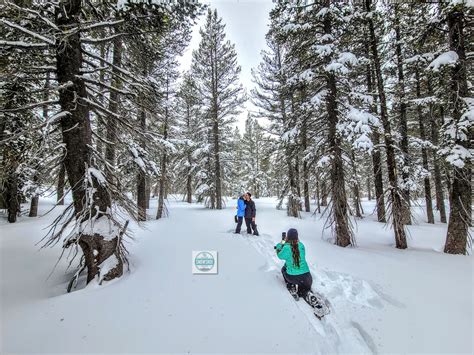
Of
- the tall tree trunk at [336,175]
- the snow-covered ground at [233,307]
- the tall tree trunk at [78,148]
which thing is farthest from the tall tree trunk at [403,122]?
the tall tree trunk at [78,148]

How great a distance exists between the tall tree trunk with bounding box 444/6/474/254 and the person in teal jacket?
17.9ft

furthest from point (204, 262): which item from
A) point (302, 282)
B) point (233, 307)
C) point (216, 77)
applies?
point (216, 77)

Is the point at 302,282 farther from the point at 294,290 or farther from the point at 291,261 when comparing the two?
the point at 291,261

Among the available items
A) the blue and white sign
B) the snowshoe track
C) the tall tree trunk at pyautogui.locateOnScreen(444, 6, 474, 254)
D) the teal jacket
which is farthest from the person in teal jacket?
the tall tree trunk at pyautogui.locateOnScreen(444, 6, 474, 254)

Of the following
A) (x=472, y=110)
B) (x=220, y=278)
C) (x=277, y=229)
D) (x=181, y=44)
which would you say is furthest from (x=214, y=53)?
(x=220, y=278)

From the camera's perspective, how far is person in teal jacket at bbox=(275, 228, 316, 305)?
13.3ft

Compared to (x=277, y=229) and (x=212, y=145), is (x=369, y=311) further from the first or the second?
(x=212, y=145)

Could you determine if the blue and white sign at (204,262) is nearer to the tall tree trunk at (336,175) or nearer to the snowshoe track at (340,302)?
the snowshoe track at (340,302)

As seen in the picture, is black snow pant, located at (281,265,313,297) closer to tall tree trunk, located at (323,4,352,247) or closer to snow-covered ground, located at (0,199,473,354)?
snow-covered ground, located at (0,199,473,354)

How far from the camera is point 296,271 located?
163 inches

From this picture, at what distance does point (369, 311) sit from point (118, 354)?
3.87 metres

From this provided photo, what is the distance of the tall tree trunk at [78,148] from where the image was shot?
4059 millimetres

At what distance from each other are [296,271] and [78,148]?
4.91m

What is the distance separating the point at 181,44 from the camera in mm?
11055
